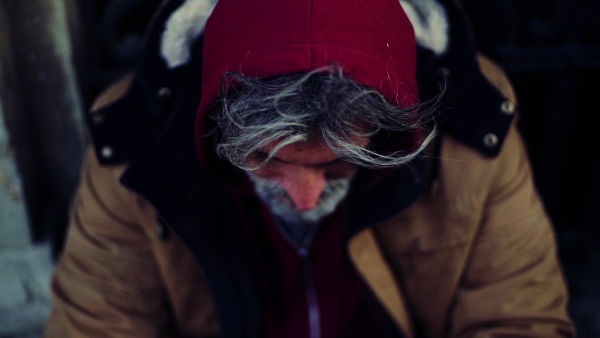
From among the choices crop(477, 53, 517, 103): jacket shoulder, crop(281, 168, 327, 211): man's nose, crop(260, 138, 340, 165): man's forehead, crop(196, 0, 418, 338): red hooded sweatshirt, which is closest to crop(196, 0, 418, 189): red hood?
crop(196, 0, 418, 338): red hooded sweatshirt

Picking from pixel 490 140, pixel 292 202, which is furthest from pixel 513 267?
pixel 292 202

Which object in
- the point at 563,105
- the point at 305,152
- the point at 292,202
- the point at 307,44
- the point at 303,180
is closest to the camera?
the point at 307,44

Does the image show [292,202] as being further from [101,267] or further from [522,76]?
[522,76]

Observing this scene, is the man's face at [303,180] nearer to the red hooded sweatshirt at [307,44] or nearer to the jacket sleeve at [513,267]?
the red hooded sweatshirt at [307,44]

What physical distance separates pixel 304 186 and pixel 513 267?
23.6 inches

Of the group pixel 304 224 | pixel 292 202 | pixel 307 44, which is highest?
pixel 307 44

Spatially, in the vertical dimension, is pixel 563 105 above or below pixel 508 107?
below

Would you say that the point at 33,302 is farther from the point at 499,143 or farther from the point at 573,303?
the point at 573,303

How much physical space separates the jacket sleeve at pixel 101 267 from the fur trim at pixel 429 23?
0.78 m

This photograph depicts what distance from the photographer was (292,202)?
132cm

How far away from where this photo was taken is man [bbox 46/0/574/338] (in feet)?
4.24

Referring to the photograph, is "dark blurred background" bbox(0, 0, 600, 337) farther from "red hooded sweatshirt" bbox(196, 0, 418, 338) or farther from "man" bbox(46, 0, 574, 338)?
"red hooded sweatshirt" bbox(196, 0, 418, 338)

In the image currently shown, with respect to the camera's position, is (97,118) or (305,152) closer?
(305,152)

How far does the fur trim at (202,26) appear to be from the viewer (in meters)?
1.27
